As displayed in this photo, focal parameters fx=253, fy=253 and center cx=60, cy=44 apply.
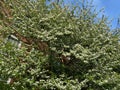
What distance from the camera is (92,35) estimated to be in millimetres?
12094

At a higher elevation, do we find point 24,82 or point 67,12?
point 67,12

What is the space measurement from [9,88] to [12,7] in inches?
164

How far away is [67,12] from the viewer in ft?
41.1

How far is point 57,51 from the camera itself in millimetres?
11477

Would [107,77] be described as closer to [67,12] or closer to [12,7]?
[67,12]

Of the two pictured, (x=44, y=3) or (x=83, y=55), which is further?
(x=44, y=3)

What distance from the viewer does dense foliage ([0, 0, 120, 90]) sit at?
10.8 metres

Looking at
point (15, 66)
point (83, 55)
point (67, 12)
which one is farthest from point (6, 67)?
point (67, 12)

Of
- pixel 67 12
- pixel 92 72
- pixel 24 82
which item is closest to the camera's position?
pixel 24 82

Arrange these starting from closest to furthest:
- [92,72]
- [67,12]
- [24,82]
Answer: [24,82], [92,72], [67,12]

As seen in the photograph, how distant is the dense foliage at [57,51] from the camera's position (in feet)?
35.3

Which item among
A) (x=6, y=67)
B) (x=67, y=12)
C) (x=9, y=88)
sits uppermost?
(x=67, y=12)

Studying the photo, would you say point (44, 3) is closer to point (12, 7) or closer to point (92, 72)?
point (12, 7)

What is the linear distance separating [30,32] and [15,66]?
1832 millimetres
